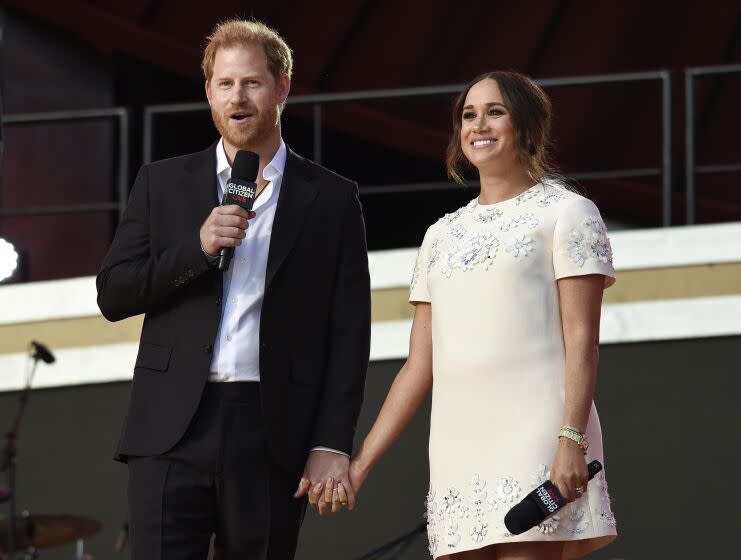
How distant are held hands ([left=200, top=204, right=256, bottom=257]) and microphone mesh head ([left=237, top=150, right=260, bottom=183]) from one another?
9 cm

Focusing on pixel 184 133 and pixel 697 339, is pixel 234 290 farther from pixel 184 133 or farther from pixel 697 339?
pixel 184 133

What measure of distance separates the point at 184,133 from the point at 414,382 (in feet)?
18.6

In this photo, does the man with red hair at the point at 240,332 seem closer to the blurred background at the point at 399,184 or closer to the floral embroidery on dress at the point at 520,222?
the floral embroidery on dress at the point at 520,222

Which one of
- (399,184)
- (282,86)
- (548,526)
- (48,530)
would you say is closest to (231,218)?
(282,86)

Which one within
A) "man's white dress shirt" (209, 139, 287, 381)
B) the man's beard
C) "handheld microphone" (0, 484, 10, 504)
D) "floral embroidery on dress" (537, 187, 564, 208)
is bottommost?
"handheld microphone" (0, 484, 10, 504)

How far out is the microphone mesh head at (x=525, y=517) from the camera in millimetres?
2186

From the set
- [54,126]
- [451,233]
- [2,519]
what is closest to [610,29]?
[54,126]

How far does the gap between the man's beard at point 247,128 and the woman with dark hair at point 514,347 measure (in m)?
0.40

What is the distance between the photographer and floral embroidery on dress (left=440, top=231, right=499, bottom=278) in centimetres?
238

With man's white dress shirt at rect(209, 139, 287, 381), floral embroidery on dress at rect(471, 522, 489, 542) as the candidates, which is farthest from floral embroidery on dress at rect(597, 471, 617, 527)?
man's white dress shirt at rect(209, 139, 287, 381)

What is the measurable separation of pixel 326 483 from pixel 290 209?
22.0 inches

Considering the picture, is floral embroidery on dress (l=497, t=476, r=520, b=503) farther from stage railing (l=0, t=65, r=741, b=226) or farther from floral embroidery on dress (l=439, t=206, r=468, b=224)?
stage railing (l=0, t=65, r=741, b=226)

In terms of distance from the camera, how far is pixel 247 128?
100 inches

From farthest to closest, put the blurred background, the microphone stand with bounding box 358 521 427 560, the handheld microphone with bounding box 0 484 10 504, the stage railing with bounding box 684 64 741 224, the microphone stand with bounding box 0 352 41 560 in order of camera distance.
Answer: the handheld microphone with bounding box 0 484 10 504, the microphone stand with bounding box 0 352 41 560, the stage railing with bounding box 684 64 741 224, the blurred background, the microphone stand with bounding box 358 521 427 560
